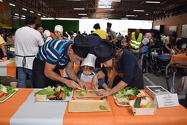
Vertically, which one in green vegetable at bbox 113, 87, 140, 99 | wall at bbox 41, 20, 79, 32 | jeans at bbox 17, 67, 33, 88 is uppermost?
wall at bbox 41, 20, 79, 32

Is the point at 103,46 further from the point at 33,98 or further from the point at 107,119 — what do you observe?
the point at 33,98

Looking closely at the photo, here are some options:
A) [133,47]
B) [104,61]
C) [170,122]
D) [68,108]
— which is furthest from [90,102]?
[133,47]

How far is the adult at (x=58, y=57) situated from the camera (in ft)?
5.66

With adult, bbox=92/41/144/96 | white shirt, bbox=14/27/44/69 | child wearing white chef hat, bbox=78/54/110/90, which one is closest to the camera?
adult, bbox=92/41/144/96

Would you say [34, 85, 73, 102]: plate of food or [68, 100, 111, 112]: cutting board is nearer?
[68, 100, 111, 112]: cutting board

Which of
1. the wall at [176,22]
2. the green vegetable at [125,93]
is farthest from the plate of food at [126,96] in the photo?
the wall at [176,22]

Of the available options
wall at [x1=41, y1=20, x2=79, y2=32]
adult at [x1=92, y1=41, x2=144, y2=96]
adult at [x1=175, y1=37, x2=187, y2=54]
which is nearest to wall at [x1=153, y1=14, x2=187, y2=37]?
adult at [x1=175, y1=37, x2=187, y2=54]

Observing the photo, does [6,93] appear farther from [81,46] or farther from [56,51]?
[81,46]

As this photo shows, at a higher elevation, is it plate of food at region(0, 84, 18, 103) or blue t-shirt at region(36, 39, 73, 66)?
blue t-shirt at region(36, 39, 73, 66)

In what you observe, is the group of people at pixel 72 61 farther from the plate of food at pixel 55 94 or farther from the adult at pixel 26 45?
the plate of food at pixel 55 94

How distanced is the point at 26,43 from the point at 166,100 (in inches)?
90.6

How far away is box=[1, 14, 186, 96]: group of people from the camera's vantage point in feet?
5.72

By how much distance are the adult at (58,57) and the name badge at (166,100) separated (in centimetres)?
78

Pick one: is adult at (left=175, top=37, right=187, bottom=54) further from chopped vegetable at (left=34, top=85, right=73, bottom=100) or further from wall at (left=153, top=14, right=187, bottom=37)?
wall at (left=153, top=14, right=187, bottom=37)
